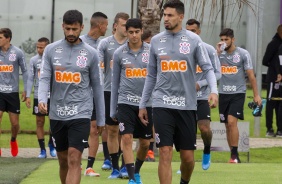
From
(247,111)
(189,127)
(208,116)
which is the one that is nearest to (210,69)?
(189,127)

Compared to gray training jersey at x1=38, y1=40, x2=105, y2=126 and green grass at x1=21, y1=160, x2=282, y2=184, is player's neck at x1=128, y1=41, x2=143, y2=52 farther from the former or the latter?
gray training jersey at x1=38, y1=40, x2=105, y2=126

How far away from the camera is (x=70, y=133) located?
10859mm

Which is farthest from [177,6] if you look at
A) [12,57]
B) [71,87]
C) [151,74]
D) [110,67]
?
[12,57]

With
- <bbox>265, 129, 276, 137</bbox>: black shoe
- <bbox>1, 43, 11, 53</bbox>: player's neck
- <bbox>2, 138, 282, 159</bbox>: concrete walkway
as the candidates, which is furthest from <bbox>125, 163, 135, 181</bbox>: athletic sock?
<bbox>265, 129, 276, 137</bbox>: black shoe

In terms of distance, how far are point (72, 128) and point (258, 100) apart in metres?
7.15

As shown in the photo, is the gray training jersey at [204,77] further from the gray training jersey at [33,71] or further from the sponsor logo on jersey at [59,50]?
the gray training jersey at [33,71]

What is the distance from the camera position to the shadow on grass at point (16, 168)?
1432 cm

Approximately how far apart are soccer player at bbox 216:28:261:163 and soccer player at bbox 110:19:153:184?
4.05 m

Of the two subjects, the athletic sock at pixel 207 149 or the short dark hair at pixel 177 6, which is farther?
the athletic sock at pixel 207 149

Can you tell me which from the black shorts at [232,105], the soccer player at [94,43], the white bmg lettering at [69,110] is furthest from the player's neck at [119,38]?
the white bmg lettering at [69,110]

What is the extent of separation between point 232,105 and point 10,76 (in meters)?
4.26

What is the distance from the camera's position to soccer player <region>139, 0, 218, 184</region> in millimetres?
11188

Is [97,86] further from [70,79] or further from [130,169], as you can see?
[130,169]

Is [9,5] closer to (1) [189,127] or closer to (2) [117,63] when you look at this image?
(2) [117,63]
